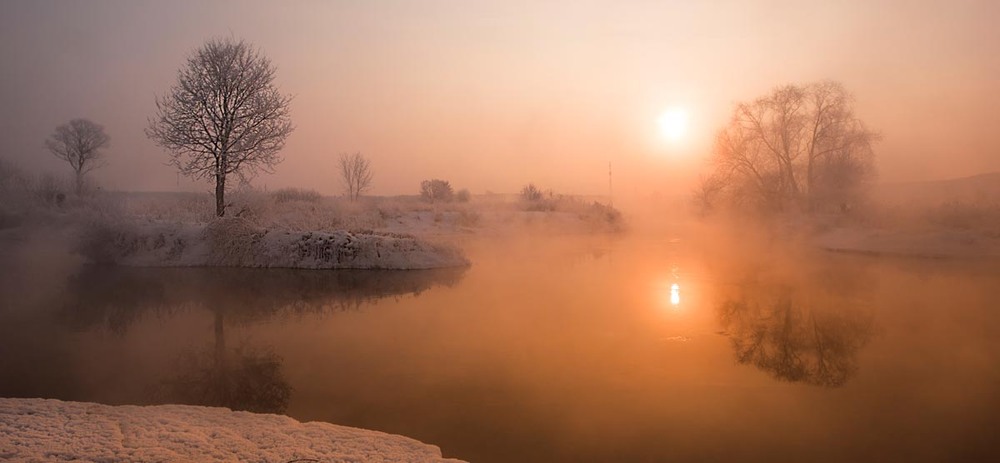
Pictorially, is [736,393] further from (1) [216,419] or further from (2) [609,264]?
(2) [609,264]

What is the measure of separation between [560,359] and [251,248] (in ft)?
42.3

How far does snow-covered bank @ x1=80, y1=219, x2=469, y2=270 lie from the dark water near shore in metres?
2.61

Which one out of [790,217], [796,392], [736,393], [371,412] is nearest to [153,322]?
[371,412]

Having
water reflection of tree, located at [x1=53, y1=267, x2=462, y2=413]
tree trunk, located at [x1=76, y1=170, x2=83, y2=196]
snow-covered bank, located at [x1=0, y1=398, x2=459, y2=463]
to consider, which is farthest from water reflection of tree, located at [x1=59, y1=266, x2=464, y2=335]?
tree trunk, located at [x1=76, y1=170, x2=83, y2=196]

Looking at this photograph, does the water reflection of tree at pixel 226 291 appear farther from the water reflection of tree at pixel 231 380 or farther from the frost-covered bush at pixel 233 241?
the water reflection of tree at pixel 231 380

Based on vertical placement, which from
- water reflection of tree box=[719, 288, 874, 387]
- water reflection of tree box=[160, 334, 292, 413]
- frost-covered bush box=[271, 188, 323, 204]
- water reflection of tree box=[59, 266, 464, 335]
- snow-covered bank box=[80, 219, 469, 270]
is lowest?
water reflection of tree box=[160, 334, 292, 413]

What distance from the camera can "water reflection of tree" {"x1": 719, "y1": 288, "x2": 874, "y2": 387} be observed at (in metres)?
6.60

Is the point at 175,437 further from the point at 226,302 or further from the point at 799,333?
the point at 799,333

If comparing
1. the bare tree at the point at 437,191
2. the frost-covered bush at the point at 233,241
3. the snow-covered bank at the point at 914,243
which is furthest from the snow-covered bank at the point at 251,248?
the bare tree at the point at 437,191

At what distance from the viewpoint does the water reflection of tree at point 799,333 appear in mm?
6602

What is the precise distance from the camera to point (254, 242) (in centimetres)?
1633

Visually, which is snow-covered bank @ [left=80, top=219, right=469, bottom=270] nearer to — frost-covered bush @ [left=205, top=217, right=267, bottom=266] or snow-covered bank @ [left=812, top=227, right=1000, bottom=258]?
frost-covered bush @ [left=205, top=217, right=267, bottom=266]

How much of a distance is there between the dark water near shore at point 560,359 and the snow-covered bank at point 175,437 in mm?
501

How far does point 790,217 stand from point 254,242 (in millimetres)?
28150
